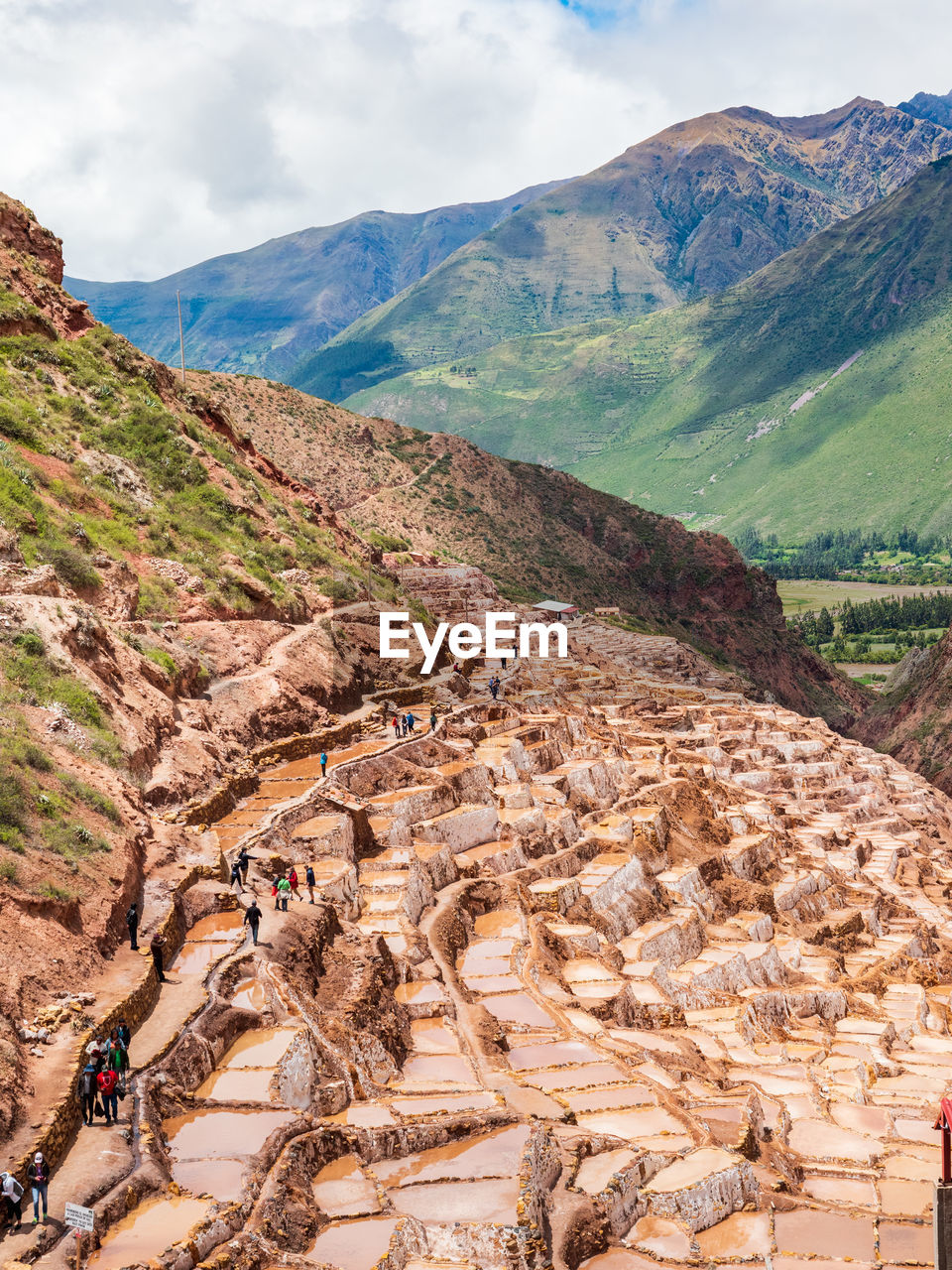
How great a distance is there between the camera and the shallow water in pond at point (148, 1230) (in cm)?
1750

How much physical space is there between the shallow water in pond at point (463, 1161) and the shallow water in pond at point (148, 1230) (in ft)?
12.3

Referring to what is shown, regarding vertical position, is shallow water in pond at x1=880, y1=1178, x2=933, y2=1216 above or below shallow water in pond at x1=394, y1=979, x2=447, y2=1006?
below

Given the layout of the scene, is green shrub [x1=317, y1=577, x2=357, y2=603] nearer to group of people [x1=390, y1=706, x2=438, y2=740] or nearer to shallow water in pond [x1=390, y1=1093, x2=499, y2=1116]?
group of people [x1=390, y1=706, x2=438, y2=740]

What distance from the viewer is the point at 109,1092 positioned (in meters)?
20.2

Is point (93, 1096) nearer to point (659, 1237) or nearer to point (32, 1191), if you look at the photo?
point (32, 1191)

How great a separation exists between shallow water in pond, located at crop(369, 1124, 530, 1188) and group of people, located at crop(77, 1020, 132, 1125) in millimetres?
4241

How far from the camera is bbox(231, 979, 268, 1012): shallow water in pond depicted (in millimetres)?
25094

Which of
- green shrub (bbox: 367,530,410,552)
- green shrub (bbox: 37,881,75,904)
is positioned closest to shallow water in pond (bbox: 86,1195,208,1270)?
green shrub (bbox: 37,881,75,904)

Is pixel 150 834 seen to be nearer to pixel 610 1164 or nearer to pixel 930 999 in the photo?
pixel 610 1164

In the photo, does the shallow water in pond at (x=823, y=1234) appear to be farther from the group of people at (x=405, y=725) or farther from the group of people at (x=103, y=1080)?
the group of people at (x=405, y=725)

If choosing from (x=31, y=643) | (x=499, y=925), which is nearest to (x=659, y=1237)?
(x=499, y=925)

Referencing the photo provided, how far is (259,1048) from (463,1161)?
4108mm

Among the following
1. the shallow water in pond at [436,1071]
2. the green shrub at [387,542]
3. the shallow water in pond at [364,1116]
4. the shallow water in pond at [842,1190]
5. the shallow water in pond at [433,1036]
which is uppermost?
the green shrub at [387,542]

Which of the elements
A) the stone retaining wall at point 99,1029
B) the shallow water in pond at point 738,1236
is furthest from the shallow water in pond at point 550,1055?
the stone retaining wall at point 99,1029
